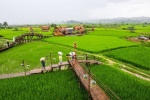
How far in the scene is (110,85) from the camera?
12.3 meters

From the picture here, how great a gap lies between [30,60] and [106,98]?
1476 cm

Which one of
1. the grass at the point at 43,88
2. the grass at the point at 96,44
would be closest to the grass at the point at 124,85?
the grass at the point at 43,88

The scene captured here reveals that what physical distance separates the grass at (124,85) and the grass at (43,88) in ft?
6.35

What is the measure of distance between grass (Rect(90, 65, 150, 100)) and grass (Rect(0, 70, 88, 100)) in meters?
1.94

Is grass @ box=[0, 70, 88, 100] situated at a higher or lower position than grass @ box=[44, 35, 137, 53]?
lower

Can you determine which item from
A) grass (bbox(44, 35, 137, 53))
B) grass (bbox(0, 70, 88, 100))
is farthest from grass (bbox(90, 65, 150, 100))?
grass (bbox(44, 35, 137, 53))

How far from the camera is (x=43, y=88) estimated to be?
12.1 meters

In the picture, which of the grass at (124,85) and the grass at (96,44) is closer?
the grass at (124,85)

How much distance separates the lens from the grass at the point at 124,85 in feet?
34.7

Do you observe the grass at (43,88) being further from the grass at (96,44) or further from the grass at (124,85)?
the grass at (96,44)

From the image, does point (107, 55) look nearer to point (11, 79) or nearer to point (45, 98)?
point (11, 79)

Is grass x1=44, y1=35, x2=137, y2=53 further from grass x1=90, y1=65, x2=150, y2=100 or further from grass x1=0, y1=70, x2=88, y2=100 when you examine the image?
grass x1=0, y1=70, x2=88, y2=100

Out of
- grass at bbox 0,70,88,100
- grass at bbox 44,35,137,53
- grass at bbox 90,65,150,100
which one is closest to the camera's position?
grass at bbox 90,65,150,100

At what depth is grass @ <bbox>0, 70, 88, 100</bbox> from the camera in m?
10.9
